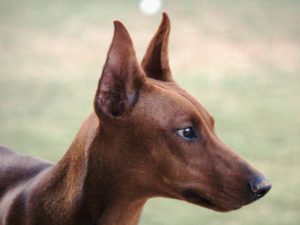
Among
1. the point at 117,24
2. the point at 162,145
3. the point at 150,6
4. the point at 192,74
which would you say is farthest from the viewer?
the point at 150,6

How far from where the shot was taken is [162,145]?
3574 mm

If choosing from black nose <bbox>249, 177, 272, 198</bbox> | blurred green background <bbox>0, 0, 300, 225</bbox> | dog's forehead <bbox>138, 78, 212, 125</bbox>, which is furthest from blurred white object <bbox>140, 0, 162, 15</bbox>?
black nose <bbox>249, 177, 272, 198</bbox>

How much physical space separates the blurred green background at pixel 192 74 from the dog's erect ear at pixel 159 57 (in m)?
3.04

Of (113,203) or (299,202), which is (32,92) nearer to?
(299,202)

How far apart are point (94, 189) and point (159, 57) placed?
0.73m

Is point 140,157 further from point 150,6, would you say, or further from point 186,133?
point 150,6

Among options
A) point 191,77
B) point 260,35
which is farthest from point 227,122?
point 260,35

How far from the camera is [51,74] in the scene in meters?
10.6

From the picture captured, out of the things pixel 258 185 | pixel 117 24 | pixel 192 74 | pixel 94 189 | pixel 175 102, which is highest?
pixel 117 24

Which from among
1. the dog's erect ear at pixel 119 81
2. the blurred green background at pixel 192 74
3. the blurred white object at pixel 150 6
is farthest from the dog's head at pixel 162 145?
the blurred white object at pixel 150 6

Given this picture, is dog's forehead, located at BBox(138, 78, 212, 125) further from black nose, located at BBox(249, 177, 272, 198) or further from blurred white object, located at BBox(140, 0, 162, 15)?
blurred white object, located at BBox(140, 0, 162, 15)

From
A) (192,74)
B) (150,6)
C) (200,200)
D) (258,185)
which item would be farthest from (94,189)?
(150,6)

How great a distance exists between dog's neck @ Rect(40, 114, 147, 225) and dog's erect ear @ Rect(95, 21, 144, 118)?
105 mm

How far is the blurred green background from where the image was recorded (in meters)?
7.94
